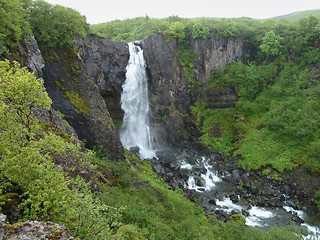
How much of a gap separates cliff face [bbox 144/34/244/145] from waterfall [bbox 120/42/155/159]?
131 cm

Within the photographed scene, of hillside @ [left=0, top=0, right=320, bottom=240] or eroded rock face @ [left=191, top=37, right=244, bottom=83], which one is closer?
hillside @ [left=0, top=0, right=320, bottom=240]

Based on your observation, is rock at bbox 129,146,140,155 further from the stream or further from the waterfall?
the waterfall

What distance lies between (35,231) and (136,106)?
23705 mm

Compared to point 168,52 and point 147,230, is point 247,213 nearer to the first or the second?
point 147,230

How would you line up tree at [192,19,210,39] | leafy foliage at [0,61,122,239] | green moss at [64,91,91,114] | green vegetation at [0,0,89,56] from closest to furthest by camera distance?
1. leafy foliage at [0,61,122,239]
2. green vegetation at [0,0,89,56]
3. green moss at [64,91,91,114]
4. tree at [192,19,210,39]

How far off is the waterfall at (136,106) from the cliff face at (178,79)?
1314 millimetres

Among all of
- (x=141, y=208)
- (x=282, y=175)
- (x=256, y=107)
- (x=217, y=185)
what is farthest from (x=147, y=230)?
(x=256, y=107)

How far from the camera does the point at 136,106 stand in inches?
1101

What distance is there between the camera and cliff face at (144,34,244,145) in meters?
29.1

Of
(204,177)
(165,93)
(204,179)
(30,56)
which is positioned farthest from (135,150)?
(30,56)

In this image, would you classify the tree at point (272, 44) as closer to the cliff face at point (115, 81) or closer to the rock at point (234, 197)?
the cliff face at point (115, 81)

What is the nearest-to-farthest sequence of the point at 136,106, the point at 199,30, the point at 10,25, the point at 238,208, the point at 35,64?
the point at 10,25 → the point at 35,64 → the point at 238,208 → the point at 136,106 → the point at 199,30

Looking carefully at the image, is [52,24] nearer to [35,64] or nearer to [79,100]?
[35,64]

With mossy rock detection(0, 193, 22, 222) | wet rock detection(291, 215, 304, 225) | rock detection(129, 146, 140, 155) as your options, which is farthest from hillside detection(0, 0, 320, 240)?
wet rock detection(291, 215, 304, 225)
